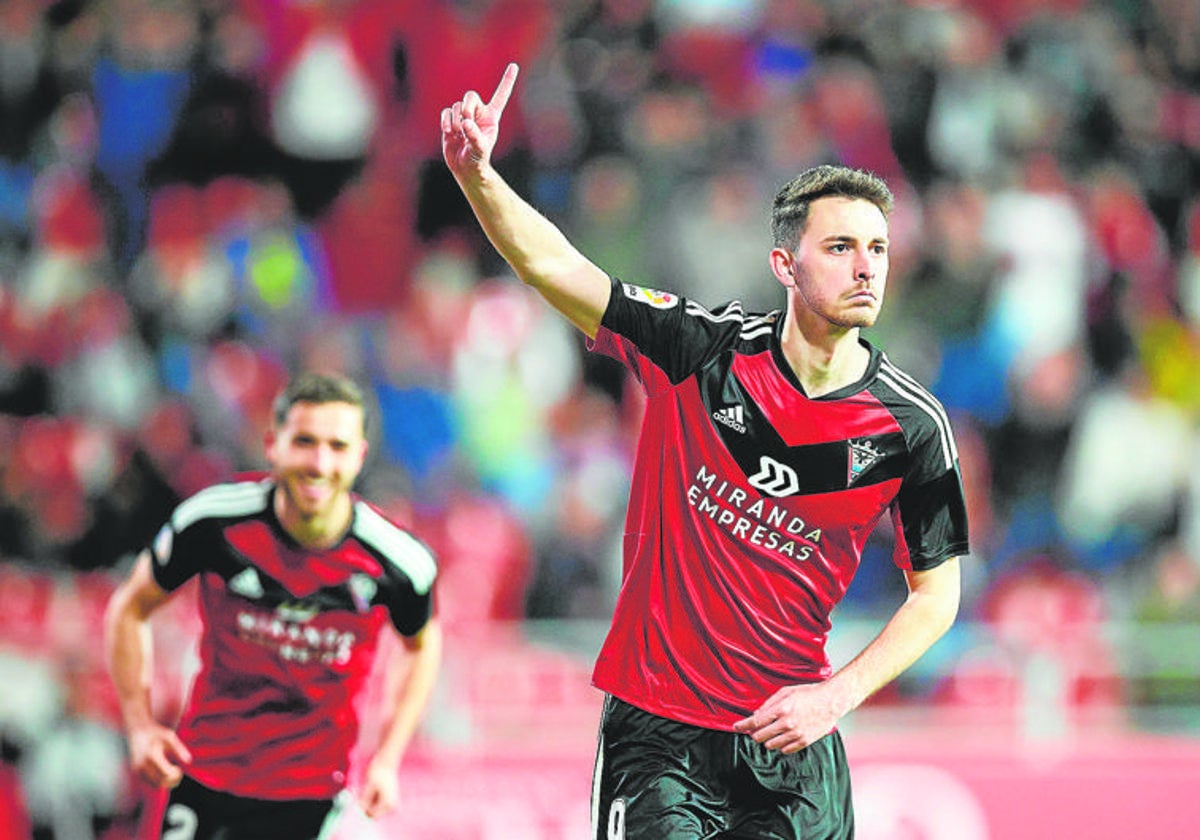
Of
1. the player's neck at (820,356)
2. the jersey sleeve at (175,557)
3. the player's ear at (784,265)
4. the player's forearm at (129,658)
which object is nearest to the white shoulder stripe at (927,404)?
the player's neck at (820,356)

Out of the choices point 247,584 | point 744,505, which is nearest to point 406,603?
point 247,584

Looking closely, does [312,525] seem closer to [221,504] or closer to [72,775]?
[221,504]

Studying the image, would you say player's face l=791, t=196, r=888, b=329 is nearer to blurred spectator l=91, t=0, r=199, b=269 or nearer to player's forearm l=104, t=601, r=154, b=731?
player's forearm l=104, t=601, r=154, b=731

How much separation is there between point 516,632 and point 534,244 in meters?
5.10

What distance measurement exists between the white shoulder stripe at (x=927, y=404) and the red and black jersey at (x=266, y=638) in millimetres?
2062

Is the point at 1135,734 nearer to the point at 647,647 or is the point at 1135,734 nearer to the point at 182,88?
the point at 647,647

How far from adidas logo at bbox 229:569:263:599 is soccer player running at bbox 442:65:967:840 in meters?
1.64

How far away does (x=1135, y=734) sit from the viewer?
982 cm

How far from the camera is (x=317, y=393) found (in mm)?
6238

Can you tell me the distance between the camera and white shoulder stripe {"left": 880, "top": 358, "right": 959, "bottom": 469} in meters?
5.04

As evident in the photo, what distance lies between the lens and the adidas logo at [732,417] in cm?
496

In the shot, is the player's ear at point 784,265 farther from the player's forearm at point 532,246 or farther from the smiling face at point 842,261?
the player's forearm at point 532,246

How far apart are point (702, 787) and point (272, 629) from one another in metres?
1.97

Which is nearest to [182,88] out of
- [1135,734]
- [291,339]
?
[291,339]
